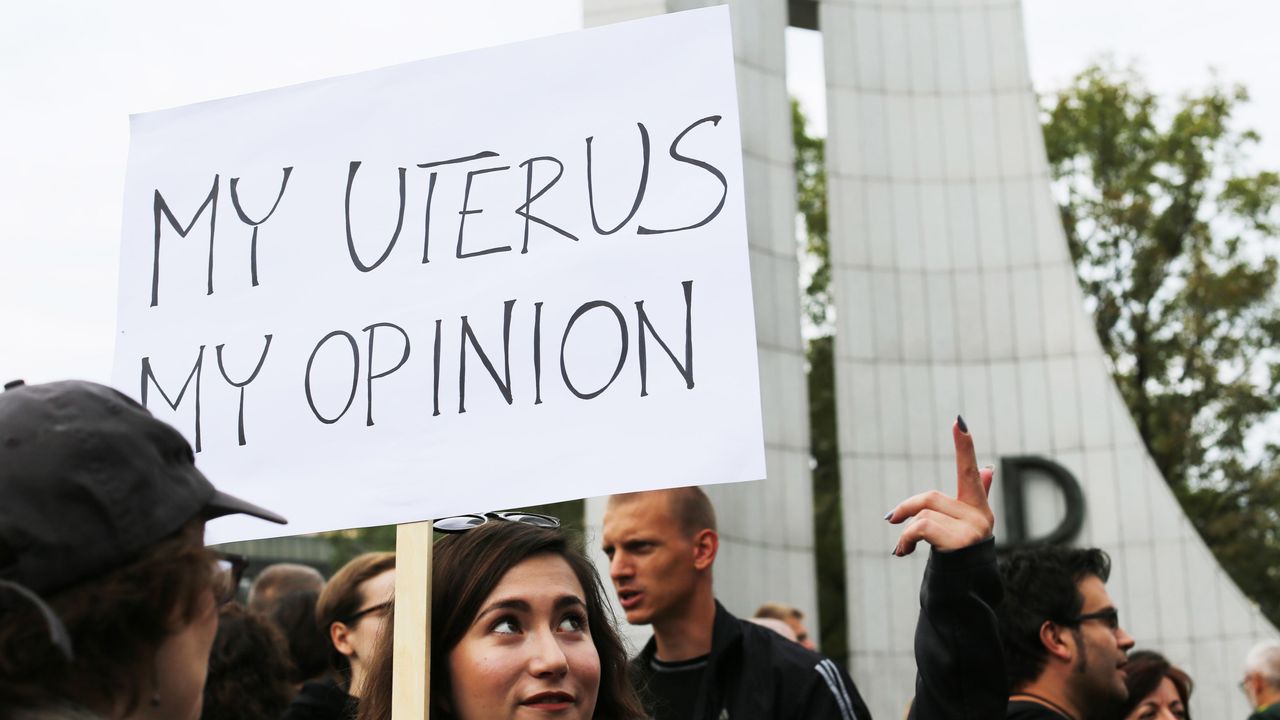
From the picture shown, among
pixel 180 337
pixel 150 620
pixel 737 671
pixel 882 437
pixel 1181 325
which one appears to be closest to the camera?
pixel 150 620

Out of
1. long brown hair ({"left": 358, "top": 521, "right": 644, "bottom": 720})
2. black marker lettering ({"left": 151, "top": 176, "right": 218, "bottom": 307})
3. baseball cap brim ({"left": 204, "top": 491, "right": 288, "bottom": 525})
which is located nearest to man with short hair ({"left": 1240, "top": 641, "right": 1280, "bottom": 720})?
long brown hair ({"left": 358, "top": 521, "right": 644, "bottom": 720})

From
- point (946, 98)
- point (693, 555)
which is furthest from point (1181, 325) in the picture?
point (693, 555)

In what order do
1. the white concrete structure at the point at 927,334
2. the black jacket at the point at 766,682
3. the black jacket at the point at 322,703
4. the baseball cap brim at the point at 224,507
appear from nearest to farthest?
the baseball cap brim at the point at 224,507 < the black jacket at the point at 766,682 < the black jacket at the point at 322,703 < the white concrete structure at the point at 927,334

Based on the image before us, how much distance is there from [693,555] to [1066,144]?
2097cm

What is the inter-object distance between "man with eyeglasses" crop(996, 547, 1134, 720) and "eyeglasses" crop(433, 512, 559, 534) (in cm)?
148

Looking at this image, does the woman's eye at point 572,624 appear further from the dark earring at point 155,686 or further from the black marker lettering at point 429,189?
the dark earring at point 155,686

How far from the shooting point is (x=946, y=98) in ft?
55.3

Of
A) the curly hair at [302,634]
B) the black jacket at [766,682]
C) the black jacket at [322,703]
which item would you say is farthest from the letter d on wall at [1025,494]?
the black jacket at [322,703]

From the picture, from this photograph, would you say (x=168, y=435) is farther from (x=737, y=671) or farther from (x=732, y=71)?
(x=737, y=671)

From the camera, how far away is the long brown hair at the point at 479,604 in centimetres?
294

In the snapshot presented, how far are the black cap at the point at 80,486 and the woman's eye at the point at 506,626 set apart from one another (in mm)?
1264

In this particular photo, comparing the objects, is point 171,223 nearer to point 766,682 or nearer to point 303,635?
point 303,635

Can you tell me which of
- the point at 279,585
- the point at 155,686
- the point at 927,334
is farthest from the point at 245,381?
the point at 927,334

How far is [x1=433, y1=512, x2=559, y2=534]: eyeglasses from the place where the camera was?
307 cm
